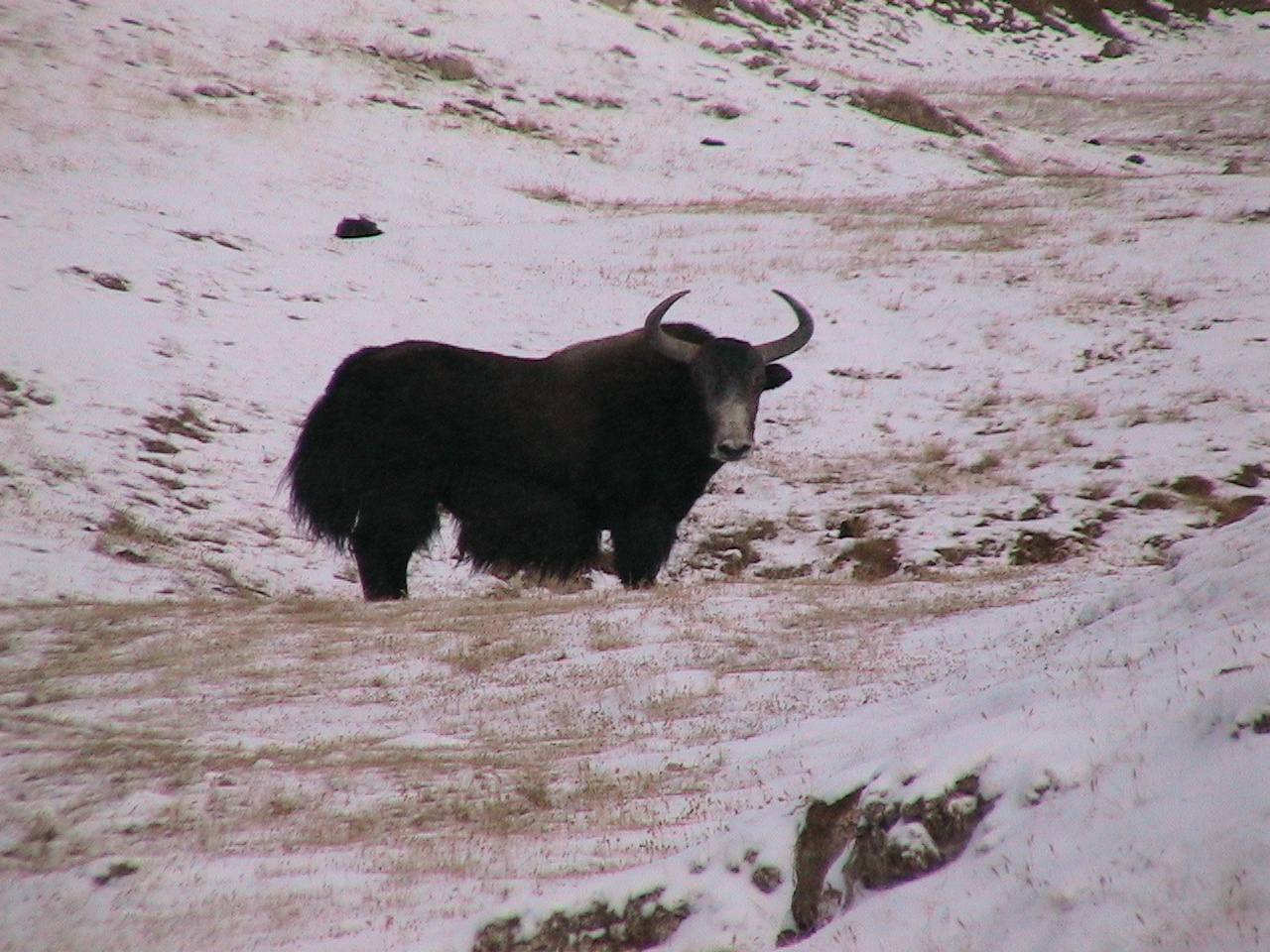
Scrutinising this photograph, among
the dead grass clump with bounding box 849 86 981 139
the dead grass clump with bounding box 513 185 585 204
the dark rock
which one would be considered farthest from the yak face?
the dead grass clump with bounding box 849 86 981 139

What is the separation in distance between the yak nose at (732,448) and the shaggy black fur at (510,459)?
380 millimetres

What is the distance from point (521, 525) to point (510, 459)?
1.76ft

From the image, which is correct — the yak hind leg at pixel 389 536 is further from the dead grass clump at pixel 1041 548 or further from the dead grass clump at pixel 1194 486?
the dead grass clump at pixel 1194 486

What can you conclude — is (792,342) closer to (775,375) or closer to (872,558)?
(775,375)

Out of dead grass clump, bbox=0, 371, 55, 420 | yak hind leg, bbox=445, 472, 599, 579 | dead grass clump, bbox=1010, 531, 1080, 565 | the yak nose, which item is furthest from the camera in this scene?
dead grass clump, bbox=0, 371, 55, 420

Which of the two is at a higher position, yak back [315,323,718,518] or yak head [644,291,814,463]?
yak head [644,291,814,463]

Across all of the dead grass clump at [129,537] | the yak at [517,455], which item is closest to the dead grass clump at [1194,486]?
the yak at [517,455]

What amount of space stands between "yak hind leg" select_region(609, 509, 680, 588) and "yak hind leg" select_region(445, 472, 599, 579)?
13.4 inches

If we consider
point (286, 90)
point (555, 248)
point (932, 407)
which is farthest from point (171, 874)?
point (286, 90)

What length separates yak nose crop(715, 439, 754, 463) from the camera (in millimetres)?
9867

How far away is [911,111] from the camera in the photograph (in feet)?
125

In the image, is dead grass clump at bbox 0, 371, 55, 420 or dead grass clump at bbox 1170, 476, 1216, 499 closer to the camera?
dead grass clump at bbox 1170, 476, 1216, 499

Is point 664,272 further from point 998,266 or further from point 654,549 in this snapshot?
point 654,549

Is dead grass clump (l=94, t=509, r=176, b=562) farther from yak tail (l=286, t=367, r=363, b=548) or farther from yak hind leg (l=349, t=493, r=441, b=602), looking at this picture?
yak hind leg (l=349, t=493, r=441, b=602)
